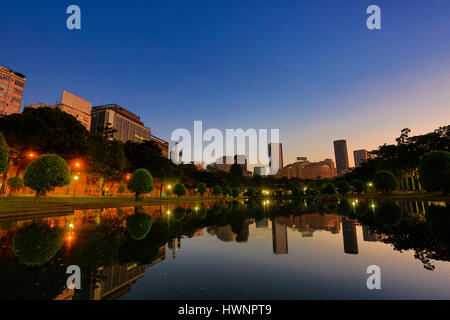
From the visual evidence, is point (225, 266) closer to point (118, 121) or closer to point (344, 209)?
point (344, 209)

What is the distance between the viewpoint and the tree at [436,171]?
27688mm

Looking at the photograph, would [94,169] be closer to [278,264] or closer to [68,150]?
[68,150]

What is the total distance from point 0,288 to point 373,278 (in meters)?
7.09

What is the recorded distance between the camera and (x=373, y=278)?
4.28 metres

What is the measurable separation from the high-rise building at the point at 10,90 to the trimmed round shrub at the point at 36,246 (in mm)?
116637

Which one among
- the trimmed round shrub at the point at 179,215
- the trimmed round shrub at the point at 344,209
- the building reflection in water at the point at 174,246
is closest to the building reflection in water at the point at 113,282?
the building reflection in water at the point at 174,246

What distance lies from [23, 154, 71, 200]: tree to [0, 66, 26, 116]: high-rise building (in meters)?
103

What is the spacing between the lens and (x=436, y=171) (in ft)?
92.3

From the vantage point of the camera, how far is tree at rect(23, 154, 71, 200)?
18297 mm

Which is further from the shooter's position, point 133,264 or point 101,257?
point 101,257

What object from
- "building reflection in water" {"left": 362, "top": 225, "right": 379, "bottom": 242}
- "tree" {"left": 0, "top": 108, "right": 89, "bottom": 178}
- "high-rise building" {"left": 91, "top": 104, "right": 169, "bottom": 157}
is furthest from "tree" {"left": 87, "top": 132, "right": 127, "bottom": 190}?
"high-rise building" {"left": 91, "top": 104, "right": 169, "bottom": 157}

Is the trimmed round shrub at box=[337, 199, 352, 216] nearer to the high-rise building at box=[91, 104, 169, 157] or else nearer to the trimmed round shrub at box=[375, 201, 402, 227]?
the trimmed round shrub at box=[375, 201, 402, 227]

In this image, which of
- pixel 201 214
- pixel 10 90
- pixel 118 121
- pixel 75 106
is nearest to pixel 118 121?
pixel 118 121

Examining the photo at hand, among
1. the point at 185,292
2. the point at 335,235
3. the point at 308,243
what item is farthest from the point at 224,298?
the point at 335,235
